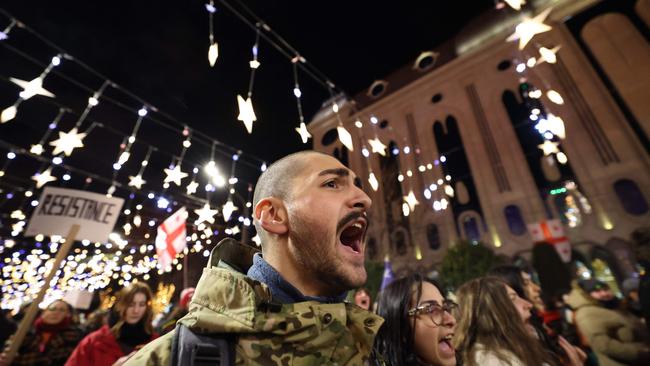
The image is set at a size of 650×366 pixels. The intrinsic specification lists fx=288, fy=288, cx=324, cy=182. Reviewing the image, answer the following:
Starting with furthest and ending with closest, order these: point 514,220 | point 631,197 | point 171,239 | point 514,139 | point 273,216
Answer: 1. point 514,139
2. point 514,220
3. point 631,197
4. point 171,239
5. point 273,216

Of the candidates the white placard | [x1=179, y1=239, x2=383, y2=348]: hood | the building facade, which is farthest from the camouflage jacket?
the building facade

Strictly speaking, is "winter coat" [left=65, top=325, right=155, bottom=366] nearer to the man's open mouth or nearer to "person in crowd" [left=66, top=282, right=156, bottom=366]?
"person in crowd" [left=66, top=282, right=156, bottom=366]

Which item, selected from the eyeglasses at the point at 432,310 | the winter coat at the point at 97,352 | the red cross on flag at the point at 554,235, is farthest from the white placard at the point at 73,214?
the red cross on flag at the point at 554,235

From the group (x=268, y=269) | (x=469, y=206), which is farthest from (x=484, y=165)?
(x=268, y=269)

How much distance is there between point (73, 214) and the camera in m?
5.00

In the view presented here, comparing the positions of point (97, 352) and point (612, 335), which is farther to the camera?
point (612, 335)

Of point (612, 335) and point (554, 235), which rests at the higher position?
point (554, 235)

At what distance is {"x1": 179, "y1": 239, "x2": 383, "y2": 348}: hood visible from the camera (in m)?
1.00

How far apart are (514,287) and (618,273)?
Answer: 16300 mm

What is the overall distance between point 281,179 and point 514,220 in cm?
1969

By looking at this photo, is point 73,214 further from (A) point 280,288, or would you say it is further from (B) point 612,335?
(B) point 612,335

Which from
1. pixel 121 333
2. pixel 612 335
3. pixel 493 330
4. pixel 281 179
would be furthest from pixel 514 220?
pixel 281 179

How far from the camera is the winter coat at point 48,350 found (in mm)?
3613

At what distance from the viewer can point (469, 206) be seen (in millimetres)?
19156
